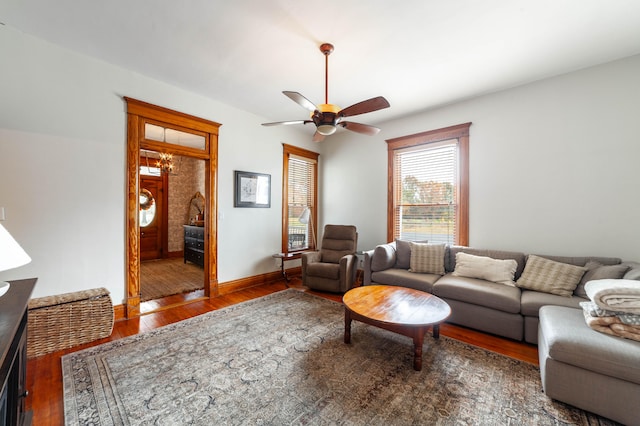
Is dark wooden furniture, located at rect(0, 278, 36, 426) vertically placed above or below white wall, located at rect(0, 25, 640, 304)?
below

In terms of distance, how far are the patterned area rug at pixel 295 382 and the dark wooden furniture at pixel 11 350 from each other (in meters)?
0.55

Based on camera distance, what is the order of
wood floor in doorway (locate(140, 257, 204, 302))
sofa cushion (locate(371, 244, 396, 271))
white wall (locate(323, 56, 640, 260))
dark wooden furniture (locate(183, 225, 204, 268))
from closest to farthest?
1. white wall (locate(323, 56, 640, 260))
2. sofa cushion (locate(371, 244, 396, 271))
3. wood floor in doorway (locate(140, 257, 204, 302))
4. dark wooden furniture (locate(183, 225, 204, 268))

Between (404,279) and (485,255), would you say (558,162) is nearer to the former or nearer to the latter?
(485,255)

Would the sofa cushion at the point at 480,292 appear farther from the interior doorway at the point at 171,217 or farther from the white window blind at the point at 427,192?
the interior doorway at the point at 171,217

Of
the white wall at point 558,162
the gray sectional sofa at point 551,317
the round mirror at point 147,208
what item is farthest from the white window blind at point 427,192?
the round mirror at point 147,208

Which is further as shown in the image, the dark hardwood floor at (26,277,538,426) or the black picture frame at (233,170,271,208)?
the black picture frame at (233,170,271,208)

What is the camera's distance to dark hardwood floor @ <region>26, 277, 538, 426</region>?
1.65 m

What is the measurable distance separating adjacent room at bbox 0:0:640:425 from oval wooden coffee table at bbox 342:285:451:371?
3 centimetres

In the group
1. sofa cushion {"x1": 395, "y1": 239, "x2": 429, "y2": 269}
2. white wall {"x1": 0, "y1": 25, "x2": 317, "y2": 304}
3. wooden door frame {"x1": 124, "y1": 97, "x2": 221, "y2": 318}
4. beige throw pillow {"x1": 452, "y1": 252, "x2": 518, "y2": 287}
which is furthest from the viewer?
sofa cushion {"x1": 395, "y1": 239, "x2": 429, "y2": 269}

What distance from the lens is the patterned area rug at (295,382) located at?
5.16ft

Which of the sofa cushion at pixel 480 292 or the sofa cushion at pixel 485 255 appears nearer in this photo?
the sofa cushion at pixel 480 292

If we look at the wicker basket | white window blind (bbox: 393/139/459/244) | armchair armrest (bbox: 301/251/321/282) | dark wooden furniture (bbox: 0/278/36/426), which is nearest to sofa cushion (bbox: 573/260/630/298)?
white window blind (bbox: 393/139/459/244)

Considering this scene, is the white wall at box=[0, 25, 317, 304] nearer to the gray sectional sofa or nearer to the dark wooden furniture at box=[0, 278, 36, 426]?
the dark wooden furniture at box=[0, 278, 36, 426]

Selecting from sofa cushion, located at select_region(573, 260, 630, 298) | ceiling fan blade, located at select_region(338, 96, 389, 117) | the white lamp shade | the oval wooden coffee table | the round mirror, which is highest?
ceiling fan blade, located at select_region(338, 96, 389, 117)
